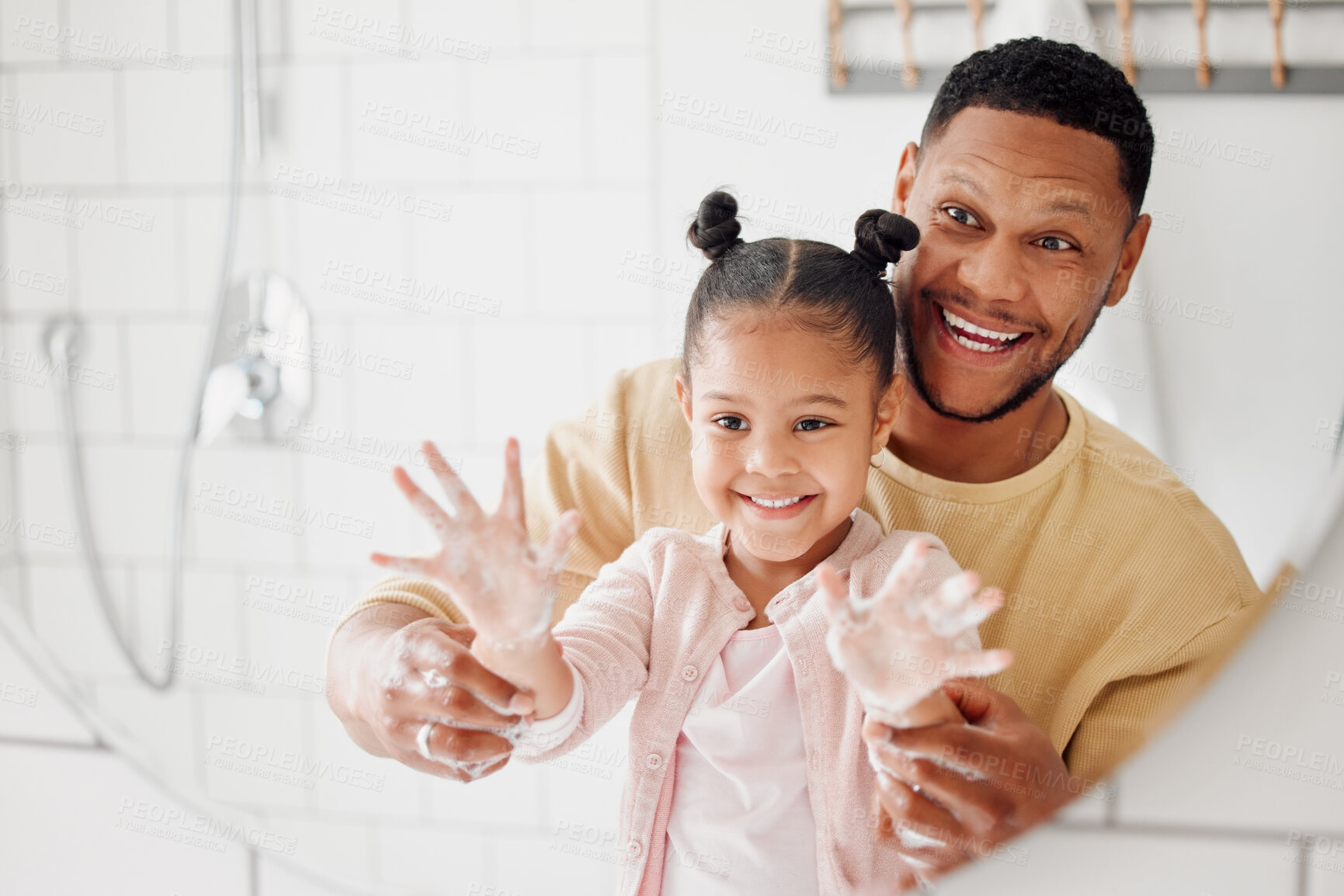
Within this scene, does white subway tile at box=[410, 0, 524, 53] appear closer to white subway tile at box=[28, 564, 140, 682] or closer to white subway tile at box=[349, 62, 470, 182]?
white subway tile at box=[349, 62, 470, 182]

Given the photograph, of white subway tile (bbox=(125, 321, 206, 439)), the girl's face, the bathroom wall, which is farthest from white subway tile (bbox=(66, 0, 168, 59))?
the girl's face

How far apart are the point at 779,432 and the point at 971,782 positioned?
0.74 ft

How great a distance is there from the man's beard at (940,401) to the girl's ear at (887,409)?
28mm

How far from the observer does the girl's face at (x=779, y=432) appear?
58 centimetres

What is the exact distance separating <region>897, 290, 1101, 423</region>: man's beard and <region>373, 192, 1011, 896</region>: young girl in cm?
3

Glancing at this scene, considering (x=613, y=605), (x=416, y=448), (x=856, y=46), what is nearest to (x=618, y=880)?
(x=613, y=605)

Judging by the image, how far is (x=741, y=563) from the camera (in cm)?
67

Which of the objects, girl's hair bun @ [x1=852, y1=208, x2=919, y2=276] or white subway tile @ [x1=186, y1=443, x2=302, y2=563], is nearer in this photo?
girl's hair bun @ [x1=852, y1=208, x2=919, y2=276]

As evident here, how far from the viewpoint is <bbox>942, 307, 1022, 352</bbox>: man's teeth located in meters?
0.60

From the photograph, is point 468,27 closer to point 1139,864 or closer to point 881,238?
point 881,238

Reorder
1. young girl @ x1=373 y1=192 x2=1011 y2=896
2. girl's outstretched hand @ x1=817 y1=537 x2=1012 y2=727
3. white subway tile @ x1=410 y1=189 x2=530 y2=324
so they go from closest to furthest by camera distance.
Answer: girl's outstretched hand @ x1=817 y1=537 x2=1012 y2=727, young girl @ x1=373 y1=192 x2=1011 y2=896, white subway tile @ x1=410 y1=189 x2=530 y2=324

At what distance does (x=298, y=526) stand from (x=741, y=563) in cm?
37

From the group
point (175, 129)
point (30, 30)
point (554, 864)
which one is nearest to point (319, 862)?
point (554, 864)

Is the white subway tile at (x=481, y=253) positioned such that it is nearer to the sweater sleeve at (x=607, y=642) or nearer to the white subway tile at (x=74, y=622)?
the sweater sleeve at (x=607, y=642)
